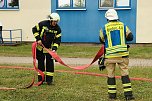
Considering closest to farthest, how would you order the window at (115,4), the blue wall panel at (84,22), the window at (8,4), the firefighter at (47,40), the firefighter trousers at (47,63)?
the firefighter at (47,40) → the firefighter trousers at (47,63) → the window at (115,4) → the blue wall panel at (84,22) → the window at (8,4)

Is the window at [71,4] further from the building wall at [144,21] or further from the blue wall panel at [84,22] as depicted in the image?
the building wall at [144,21]

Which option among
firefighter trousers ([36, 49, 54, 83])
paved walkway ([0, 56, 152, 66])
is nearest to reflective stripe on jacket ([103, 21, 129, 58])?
firefighter trousers ([36, 49, 54, 83])

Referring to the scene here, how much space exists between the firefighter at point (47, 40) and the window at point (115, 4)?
1240cm

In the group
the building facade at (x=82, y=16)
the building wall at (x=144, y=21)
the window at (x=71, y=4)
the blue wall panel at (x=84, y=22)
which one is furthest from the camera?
the window at (x=71, y=4)

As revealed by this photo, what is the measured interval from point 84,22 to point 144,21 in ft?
10.6

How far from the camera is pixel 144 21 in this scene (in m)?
22.0

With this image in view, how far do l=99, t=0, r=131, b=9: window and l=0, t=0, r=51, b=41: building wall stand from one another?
297cm

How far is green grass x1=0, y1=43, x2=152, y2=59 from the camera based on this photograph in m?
18.4

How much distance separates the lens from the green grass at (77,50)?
18425 millimetres

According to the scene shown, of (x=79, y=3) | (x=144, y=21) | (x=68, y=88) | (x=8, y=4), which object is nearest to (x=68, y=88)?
(x=68, y=88)

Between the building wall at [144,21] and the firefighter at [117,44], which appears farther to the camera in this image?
the building wall at [144,21]

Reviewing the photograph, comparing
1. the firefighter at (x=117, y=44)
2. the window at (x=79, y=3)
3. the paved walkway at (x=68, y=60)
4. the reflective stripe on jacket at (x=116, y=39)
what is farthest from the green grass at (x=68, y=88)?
the window at (x=79, y=3)

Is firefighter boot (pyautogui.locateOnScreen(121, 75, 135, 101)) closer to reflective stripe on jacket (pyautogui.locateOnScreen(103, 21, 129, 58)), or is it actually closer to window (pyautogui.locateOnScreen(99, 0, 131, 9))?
reflective stripe on jacket (pyautogui.locateOnScreen(103, 21, 129, 58))

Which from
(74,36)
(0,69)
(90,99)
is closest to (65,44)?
(74,36)
